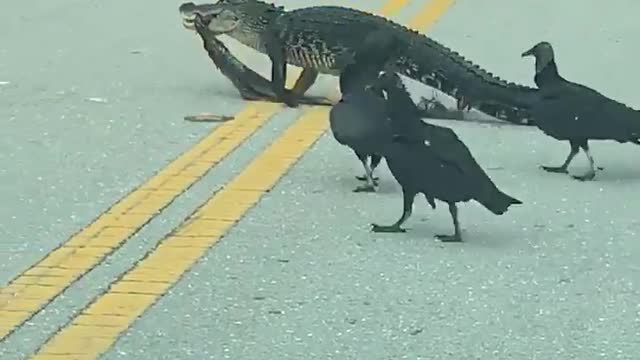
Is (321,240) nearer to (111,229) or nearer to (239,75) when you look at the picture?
(111,229)

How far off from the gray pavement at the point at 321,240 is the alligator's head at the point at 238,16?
38 cm

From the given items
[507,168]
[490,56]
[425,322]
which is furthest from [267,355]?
[490,56]

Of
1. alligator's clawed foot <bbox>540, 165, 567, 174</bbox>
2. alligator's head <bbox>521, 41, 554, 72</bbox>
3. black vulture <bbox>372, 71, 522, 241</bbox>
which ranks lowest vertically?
alligator's clawed foot <bbox>540, 165, 567, 174</bbox>

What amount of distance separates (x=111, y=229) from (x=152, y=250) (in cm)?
35

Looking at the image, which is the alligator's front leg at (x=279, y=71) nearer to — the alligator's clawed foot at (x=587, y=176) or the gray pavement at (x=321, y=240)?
the gray pavement at (x=321, y=240)

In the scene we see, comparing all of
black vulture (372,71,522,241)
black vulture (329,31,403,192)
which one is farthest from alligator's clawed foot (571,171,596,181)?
black vulture (372,71,522,241)

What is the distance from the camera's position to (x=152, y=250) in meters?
6.46

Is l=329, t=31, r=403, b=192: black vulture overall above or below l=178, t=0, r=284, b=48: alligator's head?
above

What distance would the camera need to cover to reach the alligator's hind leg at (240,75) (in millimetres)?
9703

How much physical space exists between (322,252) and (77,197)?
1.38 metres

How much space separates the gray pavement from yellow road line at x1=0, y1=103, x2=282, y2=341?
0.23ft

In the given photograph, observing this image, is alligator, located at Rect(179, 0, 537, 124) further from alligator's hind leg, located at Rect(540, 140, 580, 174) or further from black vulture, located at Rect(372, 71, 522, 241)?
black vulture, located at Rect(372, 71, 522, 241)

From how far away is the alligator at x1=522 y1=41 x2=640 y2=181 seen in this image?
753cm

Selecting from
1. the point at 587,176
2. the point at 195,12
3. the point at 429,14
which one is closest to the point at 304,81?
the point at 195,12
